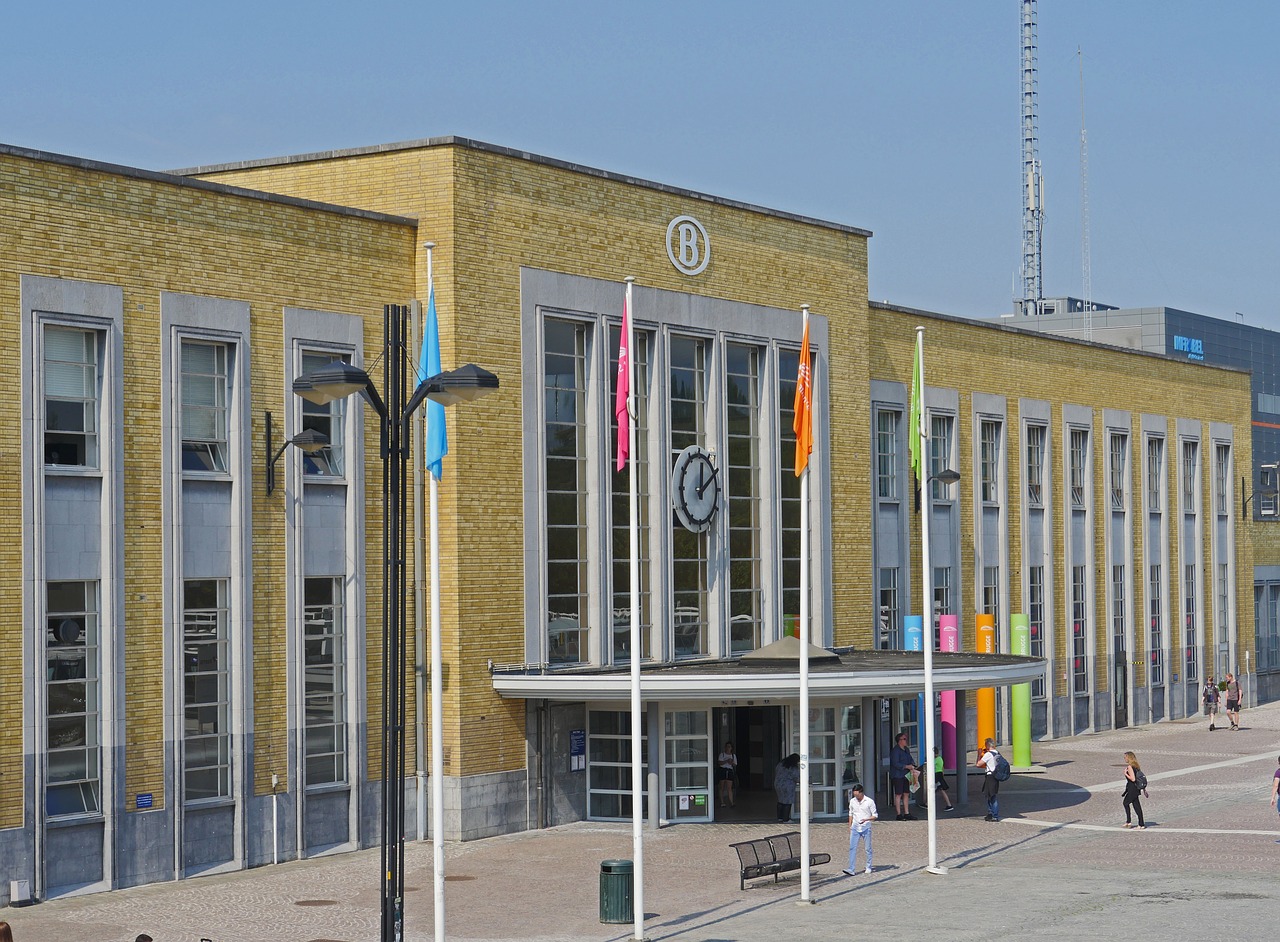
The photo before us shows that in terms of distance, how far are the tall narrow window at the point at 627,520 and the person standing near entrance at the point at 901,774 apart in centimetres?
554

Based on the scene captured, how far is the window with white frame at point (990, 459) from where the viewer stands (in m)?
53.8

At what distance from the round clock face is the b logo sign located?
12.9 feet

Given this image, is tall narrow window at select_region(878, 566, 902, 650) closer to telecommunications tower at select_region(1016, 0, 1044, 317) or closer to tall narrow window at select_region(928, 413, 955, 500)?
tall narrow window at select_region(928, 413, 955, 500)

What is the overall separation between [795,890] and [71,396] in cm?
1402

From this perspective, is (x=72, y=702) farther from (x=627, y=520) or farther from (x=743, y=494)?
(x=743, y=494)

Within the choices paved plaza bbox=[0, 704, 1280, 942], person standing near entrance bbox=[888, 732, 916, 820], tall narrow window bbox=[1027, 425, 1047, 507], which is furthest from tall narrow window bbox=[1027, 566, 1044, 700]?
person standing near entrance bbox=[888, 732, 916, 820]

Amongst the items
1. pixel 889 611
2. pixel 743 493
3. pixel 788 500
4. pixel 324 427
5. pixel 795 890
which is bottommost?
pixel 795 890

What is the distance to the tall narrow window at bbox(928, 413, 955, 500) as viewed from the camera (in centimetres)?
5138

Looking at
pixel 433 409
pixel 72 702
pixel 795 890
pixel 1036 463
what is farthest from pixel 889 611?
pixel 433 409

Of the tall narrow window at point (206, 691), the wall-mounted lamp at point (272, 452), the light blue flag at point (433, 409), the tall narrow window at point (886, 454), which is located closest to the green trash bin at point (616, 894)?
the light blue flag at point (433, 409)

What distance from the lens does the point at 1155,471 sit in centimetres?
6278

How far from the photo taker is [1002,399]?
5438cm

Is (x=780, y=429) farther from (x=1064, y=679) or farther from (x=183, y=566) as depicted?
(x=1064, y=679)

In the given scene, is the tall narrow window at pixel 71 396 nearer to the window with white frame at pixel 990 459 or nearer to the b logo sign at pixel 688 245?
the b logo sign at pixel 688 245
